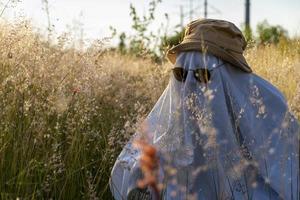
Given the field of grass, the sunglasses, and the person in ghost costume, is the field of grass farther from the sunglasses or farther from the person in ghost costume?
the sunglasses

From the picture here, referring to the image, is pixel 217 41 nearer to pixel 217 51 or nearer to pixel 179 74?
pixel 217 51

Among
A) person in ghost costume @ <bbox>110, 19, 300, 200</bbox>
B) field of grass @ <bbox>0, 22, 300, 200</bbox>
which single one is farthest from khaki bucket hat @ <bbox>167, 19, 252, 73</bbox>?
field of grass @ <bbox>0, 22, 300, 200</bbox>

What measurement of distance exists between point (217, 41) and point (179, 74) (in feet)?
0.89

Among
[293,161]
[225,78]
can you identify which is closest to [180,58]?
[225,78]

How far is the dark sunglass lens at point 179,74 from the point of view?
10.5ft

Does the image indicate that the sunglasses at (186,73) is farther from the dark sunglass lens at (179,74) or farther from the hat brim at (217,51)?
the hat brim at (217,51)

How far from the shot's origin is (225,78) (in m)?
3.19

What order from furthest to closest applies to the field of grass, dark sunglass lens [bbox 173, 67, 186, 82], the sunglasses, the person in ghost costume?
dark sunglass lens [bbox 173, 67, 186, 82]
the sunglasses
the person in ghost costume
the field of grass

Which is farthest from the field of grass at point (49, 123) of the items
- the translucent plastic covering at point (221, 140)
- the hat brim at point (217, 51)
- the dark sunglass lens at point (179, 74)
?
the hat brim at point (217, 51)

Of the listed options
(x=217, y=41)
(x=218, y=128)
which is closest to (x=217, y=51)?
(x=217, y=41)

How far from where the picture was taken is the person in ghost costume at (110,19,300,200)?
9.45ft

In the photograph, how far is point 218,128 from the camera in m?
3.05

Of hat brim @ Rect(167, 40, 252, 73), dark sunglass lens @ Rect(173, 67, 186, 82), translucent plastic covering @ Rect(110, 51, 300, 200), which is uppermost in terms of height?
hat brim @ Rect(167, 40, 252, 73)

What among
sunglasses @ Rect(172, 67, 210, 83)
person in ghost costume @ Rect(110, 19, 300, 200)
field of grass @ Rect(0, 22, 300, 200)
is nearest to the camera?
field of grass @ Rect(0, 22, 300, 200)
